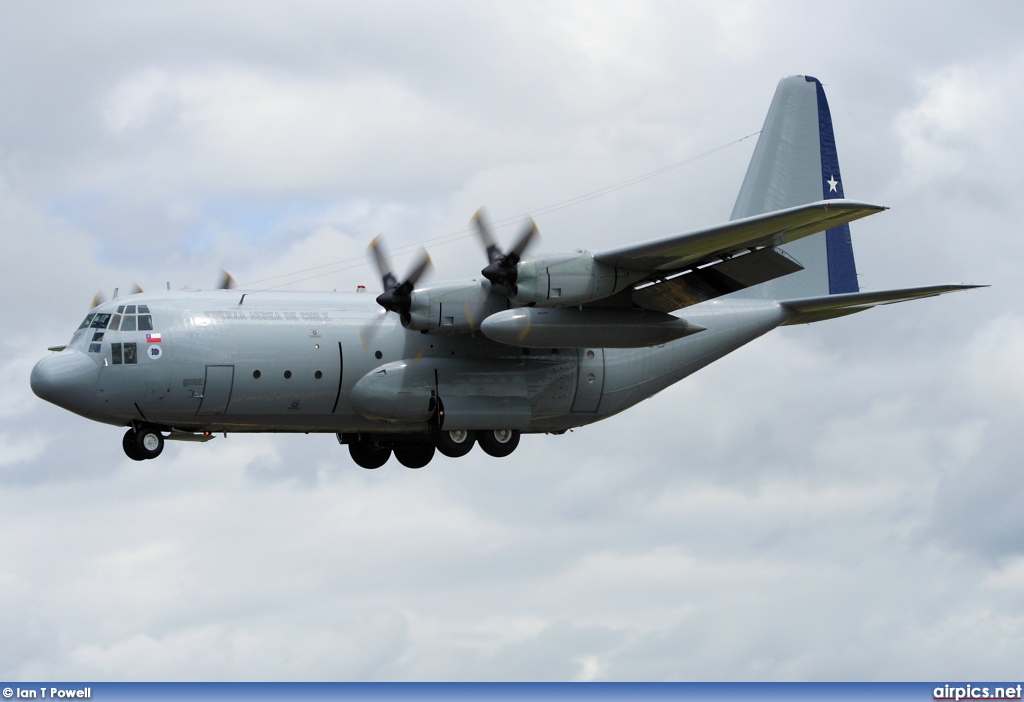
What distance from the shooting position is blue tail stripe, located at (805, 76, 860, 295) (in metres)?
28.0

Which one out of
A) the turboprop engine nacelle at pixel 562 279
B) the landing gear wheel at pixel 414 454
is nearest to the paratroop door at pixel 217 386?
the landing gear wheel at pixel 414 454

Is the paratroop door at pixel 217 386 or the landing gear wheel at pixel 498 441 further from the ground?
the paratroop door at pixel 217 386

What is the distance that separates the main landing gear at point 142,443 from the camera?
2352 cm

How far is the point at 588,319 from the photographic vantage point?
898 inches

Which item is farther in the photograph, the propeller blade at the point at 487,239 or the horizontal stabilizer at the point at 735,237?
the propeller blade at the point at 487,239

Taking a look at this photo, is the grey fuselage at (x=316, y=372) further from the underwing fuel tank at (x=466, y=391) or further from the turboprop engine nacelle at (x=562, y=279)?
the turboprop engine nacelle at (x=562, y=279)

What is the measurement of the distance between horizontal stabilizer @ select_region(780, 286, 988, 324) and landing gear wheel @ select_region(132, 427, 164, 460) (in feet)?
39.0

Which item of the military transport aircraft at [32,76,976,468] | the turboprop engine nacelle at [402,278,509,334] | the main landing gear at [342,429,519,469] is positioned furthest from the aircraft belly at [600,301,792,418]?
the turboprop engine nacelle at [402,278,509,334]

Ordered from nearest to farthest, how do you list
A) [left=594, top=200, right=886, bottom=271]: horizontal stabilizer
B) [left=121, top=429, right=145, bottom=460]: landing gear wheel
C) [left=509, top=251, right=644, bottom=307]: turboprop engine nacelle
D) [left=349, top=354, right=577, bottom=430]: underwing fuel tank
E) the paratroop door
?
[left=594, top=200, right=886, bottom=271]: horizontal stabilizer < [left=509, top=251, right=644, bottom=307]: turboprop engine nacelle < the paratroop door < [left=121, top=429, right=145, bottom=460]: landing gear wheel < [left=349, top=354, right=577, bottom=430]: underwing fuel tank

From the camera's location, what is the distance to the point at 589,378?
83.1 ft

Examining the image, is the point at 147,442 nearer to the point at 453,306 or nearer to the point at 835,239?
the point at 453,306

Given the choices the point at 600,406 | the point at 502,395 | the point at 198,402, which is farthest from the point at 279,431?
the point at 600,406

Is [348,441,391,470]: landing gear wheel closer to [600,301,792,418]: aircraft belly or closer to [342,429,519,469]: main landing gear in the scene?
[342,429,519,469]: main landing gear

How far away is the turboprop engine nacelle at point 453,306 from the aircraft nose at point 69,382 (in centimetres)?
538
